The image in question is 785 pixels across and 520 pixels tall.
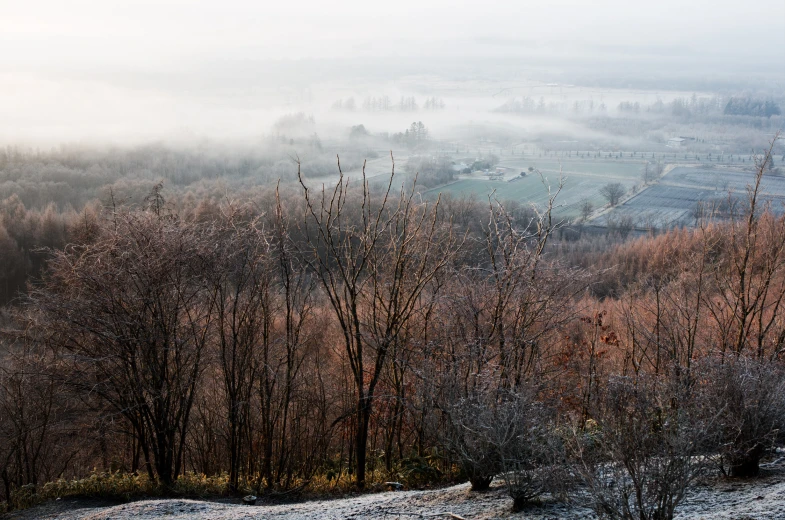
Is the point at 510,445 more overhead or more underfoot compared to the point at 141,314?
more underfoot

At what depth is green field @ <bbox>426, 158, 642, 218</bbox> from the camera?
31094 mm

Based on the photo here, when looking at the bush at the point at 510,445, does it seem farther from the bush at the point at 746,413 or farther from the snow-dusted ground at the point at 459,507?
the bush at the point at 746,413

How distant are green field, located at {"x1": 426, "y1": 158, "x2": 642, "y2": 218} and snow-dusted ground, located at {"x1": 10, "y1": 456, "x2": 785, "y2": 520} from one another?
905 inches

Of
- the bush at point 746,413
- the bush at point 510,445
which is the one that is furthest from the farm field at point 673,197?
the bush at point 510,445

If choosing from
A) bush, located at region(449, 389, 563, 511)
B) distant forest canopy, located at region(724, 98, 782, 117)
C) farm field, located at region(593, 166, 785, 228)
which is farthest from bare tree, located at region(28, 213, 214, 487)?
distant forest canopy, located at region(724, 98, 782, 117)

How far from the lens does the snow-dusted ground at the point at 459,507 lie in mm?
4473

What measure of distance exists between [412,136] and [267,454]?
3612cm

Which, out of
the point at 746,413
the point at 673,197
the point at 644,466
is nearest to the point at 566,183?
the point at 673,197

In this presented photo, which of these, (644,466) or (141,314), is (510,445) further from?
(141,314)

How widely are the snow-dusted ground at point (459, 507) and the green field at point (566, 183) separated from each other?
2300 cm

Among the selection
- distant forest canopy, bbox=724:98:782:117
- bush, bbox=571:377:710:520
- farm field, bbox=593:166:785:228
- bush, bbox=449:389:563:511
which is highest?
distant forest canopy, bbox=724:98:782:117

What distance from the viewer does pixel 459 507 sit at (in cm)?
502

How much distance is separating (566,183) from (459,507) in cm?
3399

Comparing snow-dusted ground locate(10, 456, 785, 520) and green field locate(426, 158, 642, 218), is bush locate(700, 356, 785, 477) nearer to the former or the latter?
snow-dusted ground locate(10, 456, 785, 520)
